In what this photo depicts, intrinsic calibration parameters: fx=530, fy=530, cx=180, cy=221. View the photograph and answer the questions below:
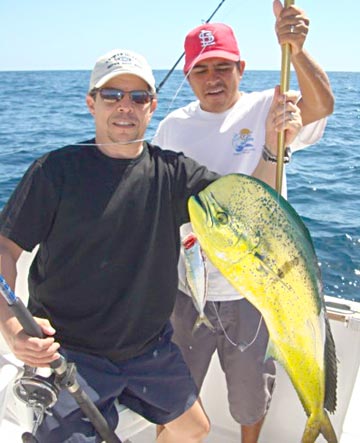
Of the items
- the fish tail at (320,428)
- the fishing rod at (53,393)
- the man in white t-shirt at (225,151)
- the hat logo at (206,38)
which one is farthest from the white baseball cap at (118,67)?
the fish tail at (320,428)

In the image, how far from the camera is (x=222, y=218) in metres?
1.67

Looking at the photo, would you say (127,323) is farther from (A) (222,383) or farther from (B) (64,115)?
(B) (64,115)

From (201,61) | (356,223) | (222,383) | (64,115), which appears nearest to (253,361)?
(222,383)

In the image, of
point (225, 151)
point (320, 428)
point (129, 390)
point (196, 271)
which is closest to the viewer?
point (320, 428)

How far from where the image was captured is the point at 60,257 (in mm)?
2049

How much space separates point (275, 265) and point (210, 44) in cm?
129

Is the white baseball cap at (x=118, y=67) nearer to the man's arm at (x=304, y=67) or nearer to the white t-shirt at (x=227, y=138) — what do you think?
the white t-shirt at (x=227, y=138)

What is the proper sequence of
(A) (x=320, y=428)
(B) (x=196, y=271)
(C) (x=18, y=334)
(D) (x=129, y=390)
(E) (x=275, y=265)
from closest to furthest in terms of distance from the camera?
(E) (x=275, y=265)
(A) (x=320, y=428)
(C) (x=18, y=334)
(D) (x=129, y=390)
(B) (x=196, y=271)

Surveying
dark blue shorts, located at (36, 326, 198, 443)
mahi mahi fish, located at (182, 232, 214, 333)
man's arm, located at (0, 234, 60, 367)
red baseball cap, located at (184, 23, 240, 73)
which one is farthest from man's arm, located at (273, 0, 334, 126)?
man's arm, located at (0, 234, 60, 367)

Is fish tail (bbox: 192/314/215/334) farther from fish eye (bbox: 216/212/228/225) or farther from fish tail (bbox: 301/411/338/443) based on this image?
fish eye (bbox: 216/212/228/225)

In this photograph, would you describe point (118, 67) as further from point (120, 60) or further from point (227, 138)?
point (227, 138)

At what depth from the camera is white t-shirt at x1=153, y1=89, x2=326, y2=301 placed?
2.42 meters

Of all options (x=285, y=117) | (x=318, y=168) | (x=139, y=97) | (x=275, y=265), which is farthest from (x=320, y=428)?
(x=318, y=168)

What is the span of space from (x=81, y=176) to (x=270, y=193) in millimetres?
783
